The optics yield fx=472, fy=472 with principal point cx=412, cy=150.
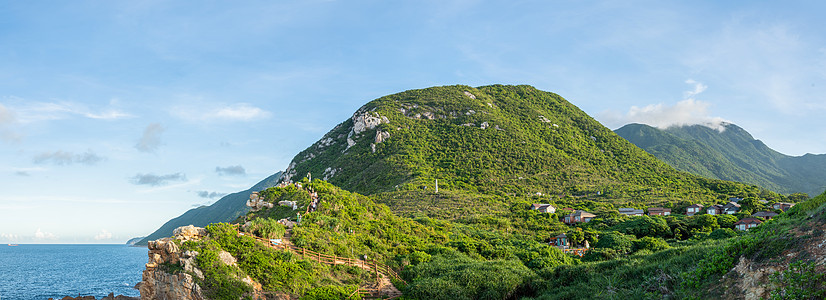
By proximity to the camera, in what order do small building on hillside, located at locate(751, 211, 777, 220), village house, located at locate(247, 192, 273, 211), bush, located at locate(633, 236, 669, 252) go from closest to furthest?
village house, located at locate(247, 192, 273, 211) → bush, located at locate(633, 236, 669, 252) → small building on hillside, located at locate(751, 211, 777, 220)

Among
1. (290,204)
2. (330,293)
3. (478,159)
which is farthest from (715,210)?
(330,293)

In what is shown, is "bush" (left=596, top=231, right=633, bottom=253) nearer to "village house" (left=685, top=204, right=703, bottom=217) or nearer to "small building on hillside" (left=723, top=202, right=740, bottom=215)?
"village house" (left=685, top=204, right=703, bottom=217)

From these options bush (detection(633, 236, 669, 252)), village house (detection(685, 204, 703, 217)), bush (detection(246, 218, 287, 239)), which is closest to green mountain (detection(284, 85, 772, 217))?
village house (detection(685, 204, 703, 217))

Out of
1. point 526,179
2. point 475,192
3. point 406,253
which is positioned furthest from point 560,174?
point 406,253

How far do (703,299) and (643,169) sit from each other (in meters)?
102

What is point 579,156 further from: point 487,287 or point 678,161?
point 678,161

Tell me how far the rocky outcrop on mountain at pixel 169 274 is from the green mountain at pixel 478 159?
145 ft

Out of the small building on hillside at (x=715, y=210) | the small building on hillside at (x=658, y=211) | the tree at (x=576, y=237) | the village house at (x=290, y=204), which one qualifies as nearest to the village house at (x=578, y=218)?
the small building on hillside at (x=658, y=211)

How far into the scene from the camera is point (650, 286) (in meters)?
16.9

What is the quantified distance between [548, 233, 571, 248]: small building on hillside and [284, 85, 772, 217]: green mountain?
1742cm

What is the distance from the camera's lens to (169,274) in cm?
2277

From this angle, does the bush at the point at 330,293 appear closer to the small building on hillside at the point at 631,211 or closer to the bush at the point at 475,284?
the bush at the point at 475,284

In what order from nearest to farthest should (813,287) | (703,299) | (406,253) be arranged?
1. (813,287)
2. (703,299)
3. (406,253)

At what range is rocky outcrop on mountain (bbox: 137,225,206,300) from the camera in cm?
2212
